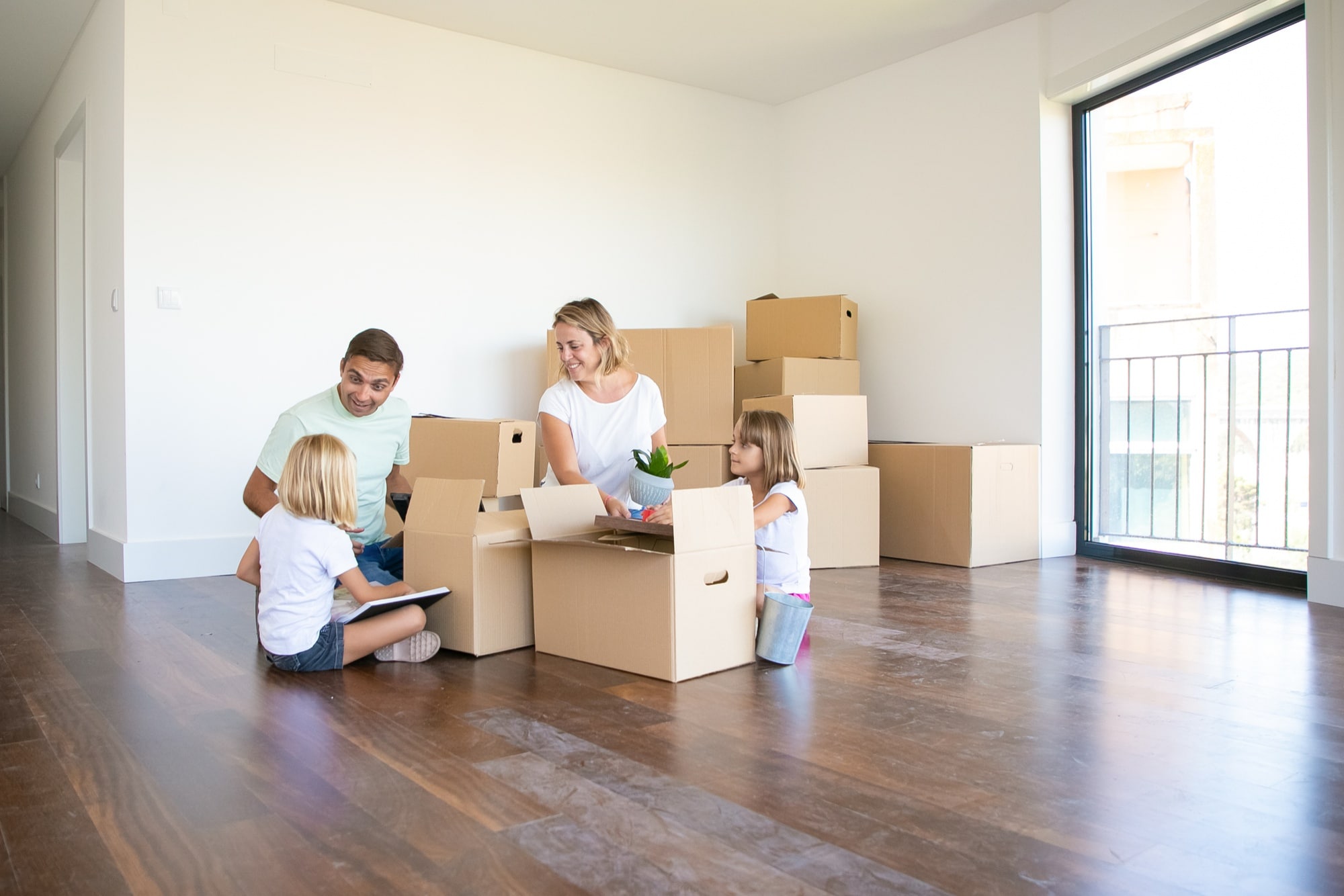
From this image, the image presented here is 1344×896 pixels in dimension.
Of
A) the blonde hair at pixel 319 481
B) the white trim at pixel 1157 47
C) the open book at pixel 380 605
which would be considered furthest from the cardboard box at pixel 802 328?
the blonde hair at pixel 319 481

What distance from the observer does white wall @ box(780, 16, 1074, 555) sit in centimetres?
433

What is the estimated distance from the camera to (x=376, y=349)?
8.23ft

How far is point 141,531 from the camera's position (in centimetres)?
379

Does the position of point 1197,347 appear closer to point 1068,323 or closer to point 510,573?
point 1068,323

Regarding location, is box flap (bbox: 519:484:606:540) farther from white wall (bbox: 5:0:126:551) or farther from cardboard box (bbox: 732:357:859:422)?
white wall (bbox: 5:0:126:551)

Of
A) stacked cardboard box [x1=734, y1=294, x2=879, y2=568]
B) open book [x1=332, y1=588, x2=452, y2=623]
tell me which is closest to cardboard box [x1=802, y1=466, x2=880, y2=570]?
stacked cardboard box [x1=734, y1=294, x2=879, y2=568]

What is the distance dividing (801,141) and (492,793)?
15.5 feet

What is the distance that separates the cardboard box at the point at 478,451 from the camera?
11.4ft

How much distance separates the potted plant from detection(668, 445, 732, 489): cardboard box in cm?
181

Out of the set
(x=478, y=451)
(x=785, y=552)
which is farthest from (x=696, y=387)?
(x=785, y=552)

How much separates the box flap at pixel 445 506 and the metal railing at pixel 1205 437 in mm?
3092

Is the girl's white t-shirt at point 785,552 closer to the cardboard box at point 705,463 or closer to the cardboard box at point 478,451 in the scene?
the cardboard box at point 478,451

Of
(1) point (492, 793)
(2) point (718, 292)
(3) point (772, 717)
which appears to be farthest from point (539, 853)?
(2) point (718, 292)

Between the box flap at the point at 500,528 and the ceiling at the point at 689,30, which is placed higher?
the ceiling at the point at 689,30
